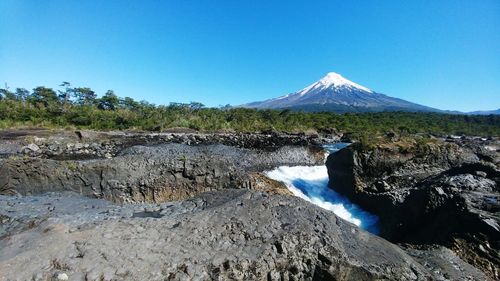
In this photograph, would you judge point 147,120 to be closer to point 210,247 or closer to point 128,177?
point 128,177

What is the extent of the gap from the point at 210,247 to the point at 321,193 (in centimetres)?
1198

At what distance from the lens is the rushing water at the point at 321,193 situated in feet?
40.4

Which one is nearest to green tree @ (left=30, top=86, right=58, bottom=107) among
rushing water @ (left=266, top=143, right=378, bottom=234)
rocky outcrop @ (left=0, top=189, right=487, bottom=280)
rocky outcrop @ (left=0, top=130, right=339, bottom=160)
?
rocky outcrop @ (left=0, top=130, right=339, bottom=160)

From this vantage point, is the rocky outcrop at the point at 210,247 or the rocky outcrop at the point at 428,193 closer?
the rocky outcrop at the point at 210,247

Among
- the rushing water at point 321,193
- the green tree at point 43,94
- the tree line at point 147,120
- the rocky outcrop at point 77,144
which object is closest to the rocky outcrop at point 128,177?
the rushing water at point 321,193

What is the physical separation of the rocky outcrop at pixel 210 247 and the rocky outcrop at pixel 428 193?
1176 millimetres

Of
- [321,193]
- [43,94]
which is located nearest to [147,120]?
[43,94]

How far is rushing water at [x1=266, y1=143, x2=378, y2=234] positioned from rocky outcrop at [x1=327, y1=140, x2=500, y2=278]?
0.36 meters

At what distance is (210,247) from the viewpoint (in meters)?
4.99

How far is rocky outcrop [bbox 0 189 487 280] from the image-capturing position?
14.5ft

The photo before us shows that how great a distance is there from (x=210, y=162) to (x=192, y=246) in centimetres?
836

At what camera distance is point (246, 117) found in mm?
56719

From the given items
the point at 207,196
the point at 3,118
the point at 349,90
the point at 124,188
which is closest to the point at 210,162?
the point at 124,188

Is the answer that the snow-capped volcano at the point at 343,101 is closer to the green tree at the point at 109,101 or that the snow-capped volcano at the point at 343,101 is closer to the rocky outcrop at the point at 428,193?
the green tree at the point at 109,101
